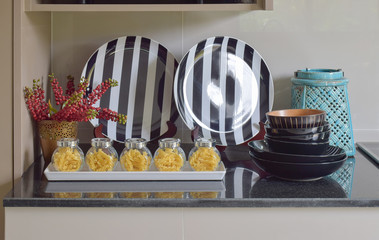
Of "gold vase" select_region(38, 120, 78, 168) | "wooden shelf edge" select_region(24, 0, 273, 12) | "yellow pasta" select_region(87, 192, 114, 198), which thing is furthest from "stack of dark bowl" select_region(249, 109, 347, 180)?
"gold vase" select_region(38, 120, 78, 168)

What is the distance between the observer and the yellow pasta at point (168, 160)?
5.52ft

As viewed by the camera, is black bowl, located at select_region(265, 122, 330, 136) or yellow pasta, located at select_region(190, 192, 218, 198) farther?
black bowl, located at select_region(265, 122, 330, 136)

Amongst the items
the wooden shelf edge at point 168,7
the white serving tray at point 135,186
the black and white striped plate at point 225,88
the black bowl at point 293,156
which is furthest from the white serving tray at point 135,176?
the wooden shelf edge at point 168,7

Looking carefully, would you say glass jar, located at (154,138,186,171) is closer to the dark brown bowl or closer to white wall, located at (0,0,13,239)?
the dark brown bowl

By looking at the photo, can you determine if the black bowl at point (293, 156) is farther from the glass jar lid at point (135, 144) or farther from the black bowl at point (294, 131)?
the glass jar lid at point (135, 144)

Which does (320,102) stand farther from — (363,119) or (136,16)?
(136,16)

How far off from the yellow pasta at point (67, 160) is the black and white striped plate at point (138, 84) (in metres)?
0.37

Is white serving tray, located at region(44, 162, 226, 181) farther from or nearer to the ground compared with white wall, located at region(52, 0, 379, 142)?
nearer to the ground

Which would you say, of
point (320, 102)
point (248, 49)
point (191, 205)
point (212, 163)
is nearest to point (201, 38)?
point (248, 49)

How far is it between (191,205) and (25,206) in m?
0.41

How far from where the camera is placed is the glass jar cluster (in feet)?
5.53

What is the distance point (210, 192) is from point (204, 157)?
15cm

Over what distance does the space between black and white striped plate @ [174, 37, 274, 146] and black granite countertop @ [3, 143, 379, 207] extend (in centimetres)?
29

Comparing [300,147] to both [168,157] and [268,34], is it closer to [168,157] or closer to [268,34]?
[168,157]
